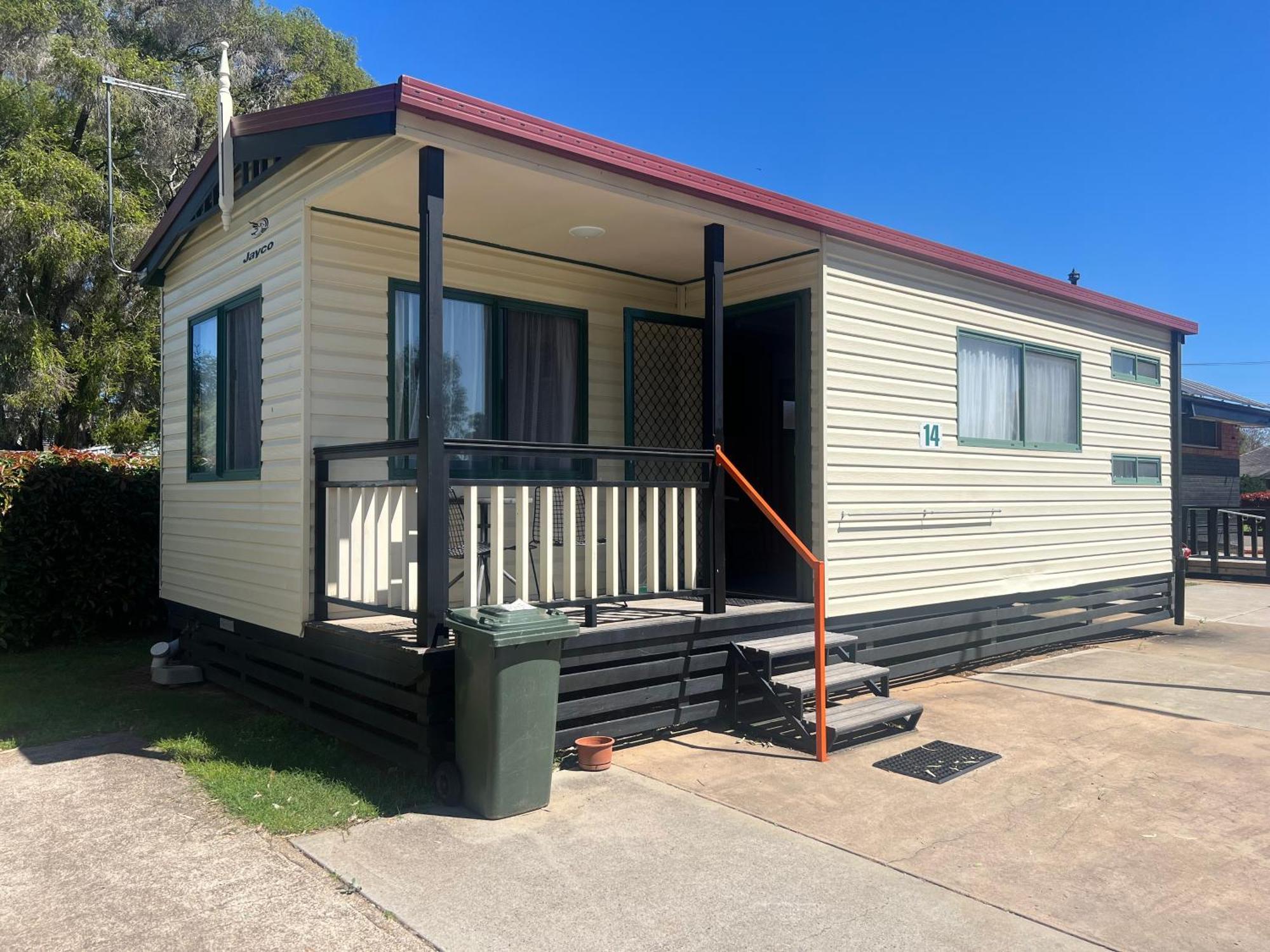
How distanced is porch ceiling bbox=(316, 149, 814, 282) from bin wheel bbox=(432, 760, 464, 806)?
2.91m

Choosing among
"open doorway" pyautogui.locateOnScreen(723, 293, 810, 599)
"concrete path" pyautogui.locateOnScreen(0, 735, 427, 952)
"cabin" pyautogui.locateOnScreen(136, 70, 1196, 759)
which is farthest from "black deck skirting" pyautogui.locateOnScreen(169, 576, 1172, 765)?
"open doorway" pyautogui.locateOnScreen(723, 293, 810, 599)

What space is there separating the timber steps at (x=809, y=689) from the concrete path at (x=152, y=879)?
2.70 meters

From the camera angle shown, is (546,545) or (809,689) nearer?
(546,545)

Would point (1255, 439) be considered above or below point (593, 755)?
above

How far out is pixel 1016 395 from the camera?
7.97 meters

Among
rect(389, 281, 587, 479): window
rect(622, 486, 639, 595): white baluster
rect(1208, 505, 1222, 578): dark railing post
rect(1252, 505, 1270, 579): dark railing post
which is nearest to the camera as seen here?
rect(622, 486, 639, 595): white baluster

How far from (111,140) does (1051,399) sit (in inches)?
514

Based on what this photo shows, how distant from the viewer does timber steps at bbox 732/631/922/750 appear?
5.27 meters

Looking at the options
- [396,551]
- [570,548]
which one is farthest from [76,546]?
[570,548]

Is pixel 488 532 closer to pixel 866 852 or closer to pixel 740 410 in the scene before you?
pixel 866 852

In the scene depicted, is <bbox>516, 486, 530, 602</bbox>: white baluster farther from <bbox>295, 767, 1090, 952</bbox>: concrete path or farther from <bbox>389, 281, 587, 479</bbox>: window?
<bbox>389, 281, 587, 479</bbox>: window

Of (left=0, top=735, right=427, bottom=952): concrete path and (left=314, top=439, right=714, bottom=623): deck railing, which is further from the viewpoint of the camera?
(left=314, top=439, right=714, bottom=623): deck railing

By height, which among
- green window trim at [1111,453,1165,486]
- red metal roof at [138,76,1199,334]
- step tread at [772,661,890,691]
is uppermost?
red metal roof at [138,76,1199,334]

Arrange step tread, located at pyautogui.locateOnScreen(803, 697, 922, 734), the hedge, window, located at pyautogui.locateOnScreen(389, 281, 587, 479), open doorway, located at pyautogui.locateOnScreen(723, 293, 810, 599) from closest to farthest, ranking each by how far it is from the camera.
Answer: step tread, located at pyautogui.locateOnScreen(803, 697, 922, 734) < window, located at pyautogui.locateOnScreen(389, 281, 587, 479) < open doorway, located at pyautogui.locateOnScreen(723, 293, 810, 599) < the hedge
